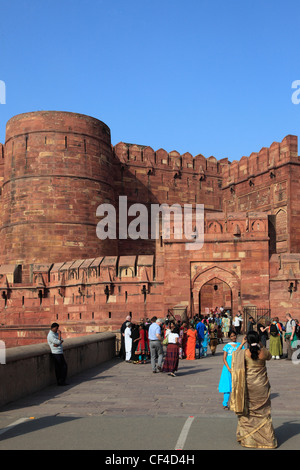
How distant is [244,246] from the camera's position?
Answer: 18.8 m

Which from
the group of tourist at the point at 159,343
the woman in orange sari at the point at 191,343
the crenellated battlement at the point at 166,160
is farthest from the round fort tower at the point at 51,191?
the woman in orange sari at the point at 191,343

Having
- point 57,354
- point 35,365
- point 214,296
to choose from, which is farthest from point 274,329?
point 214,296

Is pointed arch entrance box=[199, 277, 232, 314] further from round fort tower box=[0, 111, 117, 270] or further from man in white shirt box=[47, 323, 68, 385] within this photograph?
man in white shirt box=[47, 323, 68, 385]

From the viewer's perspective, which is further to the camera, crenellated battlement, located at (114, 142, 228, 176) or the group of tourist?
crenellated battlement, located at (114, 142, 228, 176)

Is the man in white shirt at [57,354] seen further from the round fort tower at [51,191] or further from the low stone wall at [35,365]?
the round fort tower at [51,191]

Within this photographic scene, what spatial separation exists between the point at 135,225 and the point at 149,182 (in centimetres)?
254

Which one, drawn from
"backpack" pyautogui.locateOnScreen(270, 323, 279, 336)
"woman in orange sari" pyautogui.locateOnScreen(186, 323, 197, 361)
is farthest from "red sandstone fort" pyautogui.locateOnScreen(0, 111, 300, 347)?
"backpack" pyautogui.locateOnScreen(270, 323, 279, 336)

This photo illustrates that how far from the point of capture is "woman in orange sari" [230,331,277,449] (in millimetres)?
4770

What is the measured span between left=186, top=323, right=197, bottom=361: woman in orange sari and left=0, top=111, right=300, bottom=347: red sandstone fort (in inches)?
190

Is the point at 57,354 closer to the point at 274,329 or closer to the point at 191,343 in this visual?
the point at 191,343

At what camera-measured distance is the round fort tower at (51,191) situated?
78.0 ft

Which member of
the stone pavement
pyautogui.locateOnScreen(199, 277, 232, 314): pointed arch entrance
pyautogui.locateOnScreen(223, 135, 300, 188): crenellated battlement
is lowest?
the stone pavement
